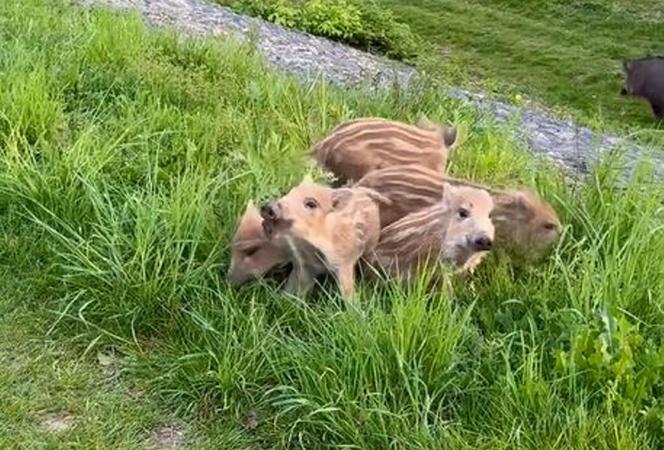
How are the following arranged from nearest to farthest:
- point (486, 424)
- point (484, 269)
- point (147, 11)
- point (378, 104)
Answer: point (486, 424) → point (484, 269) → point (378, 104) → point (147, 11)

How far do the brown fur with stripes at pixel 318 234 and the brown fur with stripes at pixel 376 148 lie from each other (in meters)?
0.52

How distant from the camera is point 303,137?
16.1ft

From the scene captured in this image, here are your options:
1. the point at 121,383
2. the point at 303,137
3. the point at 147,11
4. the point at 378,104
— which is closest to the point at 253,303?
the point at 121,383

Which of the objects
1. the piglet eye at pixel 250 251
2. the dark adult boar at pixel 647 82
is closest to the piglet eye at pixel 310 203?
the piglet eye at pixel 250 251

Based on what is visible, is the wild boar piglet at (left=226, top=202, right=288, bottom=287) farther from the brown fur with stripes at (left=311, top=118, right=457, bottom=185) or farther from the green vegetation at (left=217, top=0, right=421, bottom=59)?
the green vegetation at (left=217, top=0, right=421, bottom=59)

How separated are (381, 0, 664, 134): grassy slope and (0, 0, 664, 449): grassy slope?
10.2 m

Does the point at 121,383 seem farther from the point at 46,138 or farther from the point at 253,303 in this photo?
the point at 46,138

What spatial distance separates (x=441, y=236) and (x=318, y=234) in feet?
1.33

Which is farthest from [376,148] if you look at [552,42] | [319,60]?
[552,42]

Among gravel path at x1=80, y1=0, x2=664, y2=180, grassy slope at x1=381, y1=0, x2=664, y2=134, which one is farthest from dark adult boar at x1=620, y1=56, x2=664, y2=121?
gravel path at x1=80, y1=0, x2=664, y2=180

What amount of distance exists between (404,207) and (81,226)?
1235mm

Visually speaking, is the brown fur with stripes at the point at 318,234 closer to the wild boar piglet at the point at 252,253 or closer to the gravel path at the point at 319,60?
the wild boar piglet at the point at 252,253

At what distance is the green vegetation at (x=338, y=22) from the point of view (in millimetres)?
14820

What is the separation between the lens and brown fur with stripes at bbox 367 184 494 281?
135 inches
